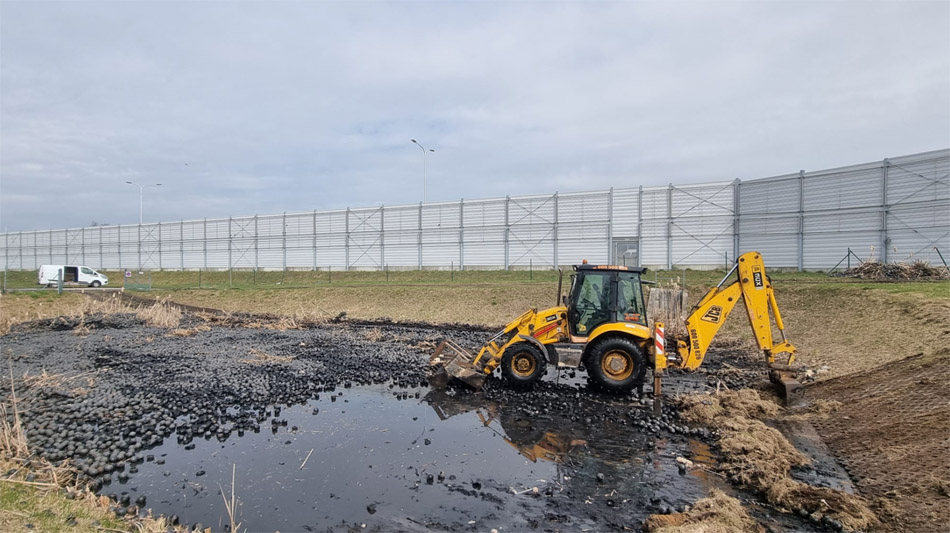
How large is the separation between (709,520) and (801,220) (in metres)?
26.8

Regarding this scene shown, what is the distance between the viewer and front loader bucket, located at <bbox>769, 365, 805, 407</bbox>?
33.2 ft

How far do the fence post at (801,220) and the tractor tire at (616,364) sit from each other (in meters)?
21.1

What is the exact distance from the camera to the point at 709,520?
5477mm

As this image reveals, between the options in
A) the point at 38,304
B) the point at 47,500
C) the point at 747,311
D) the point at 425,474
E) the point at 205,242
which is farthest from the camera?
the point at 205,242

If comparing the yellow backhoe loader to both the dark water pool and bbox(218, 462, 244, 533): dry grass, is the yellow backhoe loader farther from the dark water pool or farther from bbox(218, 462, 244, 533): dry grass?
bbox(218, 462, 244, 533): dry grass

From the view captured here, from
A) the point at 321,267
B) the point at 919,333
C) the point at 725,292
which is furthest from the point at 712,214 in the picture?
the point at 321,267

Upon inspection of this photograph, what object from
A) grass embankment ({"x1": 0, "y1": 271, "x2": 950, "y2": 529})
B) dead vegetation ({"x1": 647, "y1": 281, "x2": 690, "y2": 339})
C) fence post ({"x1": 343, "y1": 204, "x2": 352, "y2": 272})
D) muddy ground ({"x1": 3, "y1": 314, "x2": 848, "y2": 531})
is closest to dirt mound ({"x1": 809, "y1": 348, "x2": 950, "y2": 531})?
grass embankment ({"x1": 0, "y1": 271, "x2": 950, "y2": 529})

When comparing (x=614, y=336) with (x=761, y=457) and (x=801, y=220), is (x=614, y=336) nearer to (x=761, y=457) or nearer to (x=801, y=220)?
(x=761, y=457)

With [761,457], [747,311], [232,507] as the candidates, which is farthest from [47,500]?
[747,311]

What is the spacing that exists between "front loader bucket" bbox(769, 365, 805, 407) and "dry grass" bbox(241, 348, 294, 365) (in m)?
11.8

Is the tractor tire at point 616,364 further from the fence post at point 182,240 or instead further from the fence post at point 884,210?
the fence post at point 182,240

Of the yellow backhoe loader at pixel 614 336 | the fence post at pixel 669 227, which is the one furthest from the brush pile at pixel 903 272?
the yellow backhoe loader at pixel 614 336

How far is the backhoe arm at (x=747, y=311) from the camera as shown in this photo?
10922mm

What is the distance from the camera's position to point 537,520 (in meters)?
5.91
